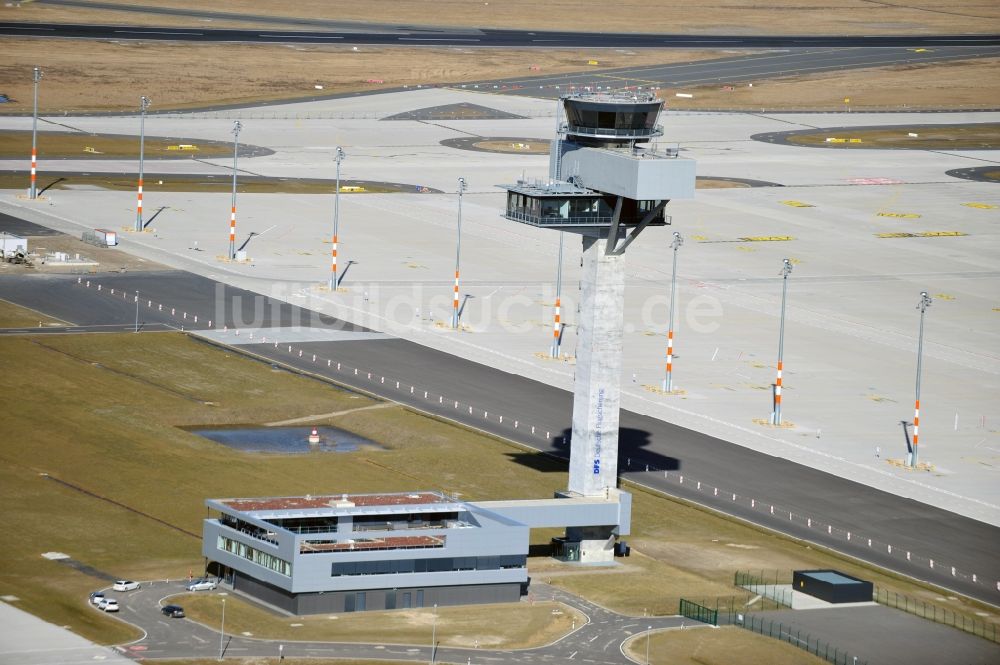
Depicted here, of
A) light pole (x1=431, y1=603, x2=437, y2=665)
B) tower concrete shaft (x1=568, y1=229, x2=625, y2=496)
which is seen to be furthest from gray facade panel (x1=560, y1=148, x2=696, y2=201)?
light pole (x1=431, y1=603, x2=437, y2=665)

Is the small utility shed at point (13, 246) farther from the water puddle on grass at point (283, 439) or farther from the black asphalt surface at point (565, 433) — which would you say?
the water puddle on grass at point (283, 439)

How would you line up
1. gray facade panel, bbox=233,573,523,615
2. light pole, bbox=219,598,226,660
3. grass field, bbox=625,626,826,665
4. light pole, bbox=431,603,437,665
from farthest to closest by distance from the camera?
1. gray facade panel, bbox=233,573,523,615
2. grass field, bbox=625,626,826,665
3. light pole, bbox=431,603,437,665
4. light pole, bbox=219,598,226,660

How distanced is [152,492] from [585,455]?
2562 centimetres

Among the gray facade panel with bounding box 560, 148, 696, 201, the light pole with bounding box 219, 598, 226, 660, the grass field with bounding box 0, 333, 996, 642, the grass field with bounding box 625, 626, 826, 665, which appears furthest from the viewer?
the gray facade panel with bounding box 560, 148, 696, 201

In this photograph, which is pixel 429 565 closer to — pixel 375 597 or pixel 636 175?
pixel 375 597

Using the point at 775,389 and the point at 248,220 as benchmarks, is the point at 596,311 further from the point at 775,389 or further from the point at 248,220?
the point at 248,220

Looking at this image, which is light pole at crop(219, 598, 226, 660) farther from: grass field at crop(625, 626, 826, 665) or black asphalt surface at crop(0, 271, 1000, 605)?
black asphalt surface at crop(0, 271, 1000, 605)

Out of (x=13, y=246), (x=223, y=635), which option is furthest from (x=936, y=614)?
(x=13, y=246)

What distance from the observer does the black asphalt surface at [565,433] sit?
351 feet

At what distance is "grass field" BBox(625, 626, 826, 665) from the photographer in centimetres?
8588

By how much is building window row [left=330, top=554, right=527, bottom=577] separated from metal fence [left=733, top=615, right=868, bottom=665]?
39.2 feet

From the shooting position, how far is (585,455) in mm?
103875

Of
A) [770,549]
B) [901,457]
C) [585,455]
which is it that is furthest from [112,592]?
[901,457]

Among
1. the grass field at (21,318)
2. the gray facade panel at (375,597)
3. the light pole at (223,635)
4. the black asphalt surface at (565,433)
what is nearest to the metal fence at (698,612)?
the gray facade panel at (375,597)
